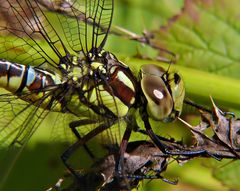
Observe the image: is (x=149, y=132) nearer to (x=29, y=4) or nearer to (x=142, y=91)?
(x=142, y=91)

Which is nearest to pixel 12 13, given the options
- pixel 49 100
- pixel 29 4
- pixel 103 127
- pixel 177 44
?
pixel 29 4

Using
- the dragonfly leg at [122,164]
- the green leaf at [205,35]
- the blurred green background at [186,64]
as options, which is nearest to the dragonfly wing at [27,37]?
the blurred green background at [186,64]

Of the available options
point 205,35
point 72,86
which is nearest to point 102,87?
point 72,86

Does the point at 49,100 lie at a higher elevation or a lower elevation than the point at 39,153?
higher

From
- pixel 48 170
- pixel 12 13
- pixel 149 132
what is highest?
pixel 12 13

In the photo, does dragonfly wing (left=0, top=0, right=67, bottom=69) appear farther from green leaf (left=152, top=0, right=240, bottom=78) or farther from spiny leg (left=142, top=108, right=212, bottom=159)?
green leaf (left=152, top=0, right=240, bottom=78)

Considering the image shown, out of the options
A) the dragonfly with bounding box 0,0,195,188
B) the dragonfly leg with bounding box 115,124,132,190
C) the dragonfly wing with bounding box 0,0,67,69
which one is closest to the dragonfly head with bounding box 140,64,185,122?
the dragonfly with bounding box 0,0,195,188

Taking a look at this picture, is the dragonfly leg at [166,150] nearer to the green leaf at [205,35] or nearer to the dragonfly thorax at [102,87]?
the dragonfly thorax at [102,87]

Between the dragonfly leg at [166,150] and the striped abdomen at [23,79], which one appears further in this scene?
the striped abdomen at [23,79]
